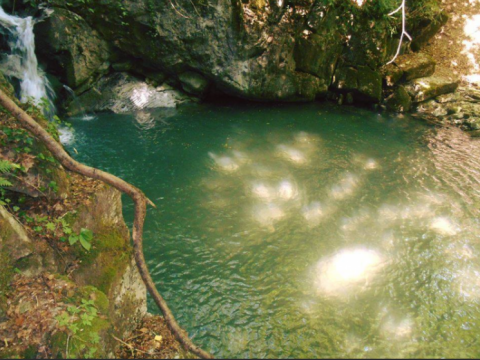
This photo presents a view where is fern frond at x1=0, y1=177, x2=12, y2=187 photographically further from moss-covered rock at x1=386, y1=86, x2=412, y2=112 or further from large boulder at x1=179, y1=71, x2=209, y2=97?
moss-covered rock at x1=386, y1=86, x2=412, y2=112

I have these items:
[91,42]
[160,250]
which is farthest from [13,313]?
[91,42]

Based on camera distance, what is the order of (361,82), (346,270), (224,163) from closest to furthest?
(346,270), (224,163), (361,82)

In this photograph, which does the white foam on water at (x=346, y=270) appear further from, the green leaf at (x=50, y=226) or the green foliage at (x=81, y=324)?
the green leaf at (x=50, y=226)

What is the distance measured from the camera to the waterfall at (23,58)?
815 cm

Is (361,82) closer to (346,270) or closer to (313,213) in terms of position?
(313,213)

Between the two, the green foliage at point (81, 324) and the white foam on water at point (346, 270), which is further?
the white foam on water at point (346, 270)

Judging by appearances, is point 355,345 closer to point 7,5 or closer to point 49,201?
point 49,201

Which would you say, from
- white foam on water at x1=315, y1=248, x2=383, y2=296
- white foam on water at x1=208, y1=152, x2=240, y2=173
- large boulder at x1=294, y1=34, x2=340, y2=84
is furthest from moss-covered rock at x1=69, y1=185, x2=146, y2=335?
large boulder at x1=294, y1=34, x2=340, y2=84

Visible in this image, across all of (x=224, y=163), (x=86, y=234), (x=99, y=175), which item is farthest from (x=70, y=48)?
(x=86, y=234)

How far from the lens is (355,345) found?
3.78 m

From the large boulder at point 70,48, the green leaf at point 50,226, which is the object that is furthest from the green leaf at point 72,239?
the large boulder at point 70,48

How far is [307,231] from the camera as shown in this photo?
555 centimetres

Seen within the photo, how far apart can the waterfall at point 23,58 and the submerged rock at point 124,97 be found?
43.7 inches

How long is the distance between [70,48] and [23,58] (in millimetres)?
1250
